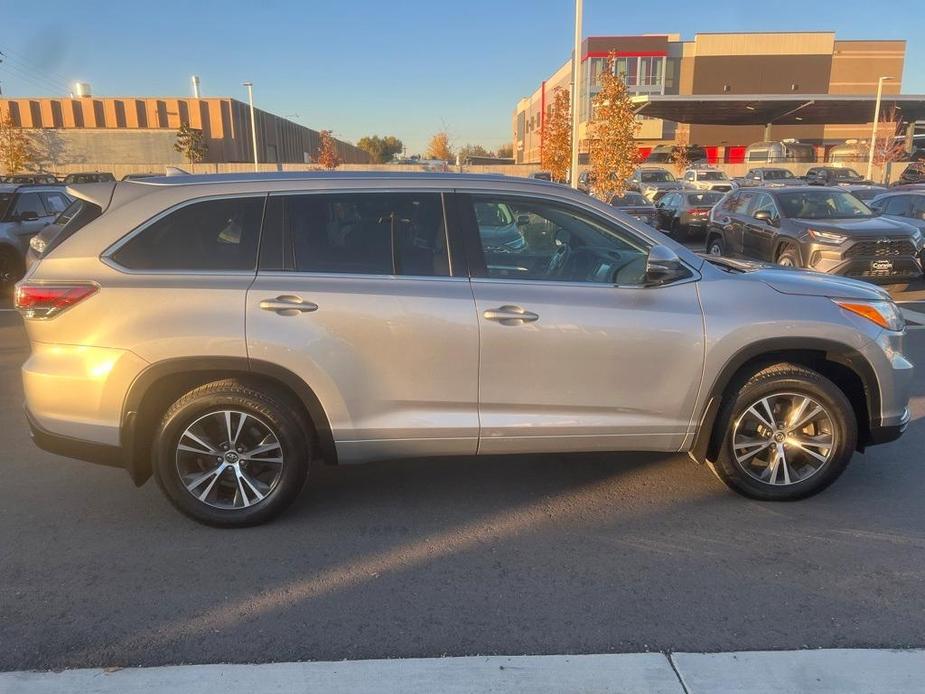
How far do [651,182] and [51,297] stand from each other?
106ft

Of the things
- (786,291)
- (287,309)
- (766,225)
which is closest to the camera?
(287,309)

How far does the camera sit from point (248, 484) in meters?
3.77

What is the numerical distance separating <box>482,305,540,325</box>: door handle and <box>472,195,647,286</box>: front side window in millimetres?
222

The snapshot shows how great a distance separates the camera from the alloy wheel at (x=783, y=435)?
3.96 metres

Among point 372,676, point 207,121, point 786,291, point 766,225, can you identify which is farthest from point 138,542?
point 207,121

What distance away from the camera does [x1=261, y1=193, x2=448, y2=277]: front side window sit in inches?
147

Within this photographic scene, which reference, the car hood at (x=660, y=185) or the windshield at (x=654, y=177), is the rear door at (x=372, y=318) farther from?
the windshield at (x=654, y=177)

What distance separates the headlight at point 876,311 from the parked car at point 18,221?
38.4ft

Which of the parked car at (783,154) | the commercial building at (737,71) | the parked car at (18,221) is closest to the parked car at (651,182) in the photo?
the parked car at (783,154)

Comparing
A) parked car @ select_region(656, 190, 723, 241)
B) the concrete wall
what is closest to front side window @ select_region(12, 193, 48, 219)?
parked car @ select_region(656, 190, 723, 241)

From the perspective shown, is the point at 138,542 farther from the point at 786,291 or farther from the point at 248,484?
the point at 786,291

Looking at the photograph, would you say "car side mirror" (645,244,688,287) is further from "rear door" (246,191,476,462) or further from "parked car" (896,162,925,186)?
"parked car" (896,162,925,186)

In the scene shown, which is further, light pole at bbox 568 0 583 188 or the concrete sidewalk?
light pole at bbox 568 0 583 188

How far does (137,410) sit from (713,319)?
3.07m
